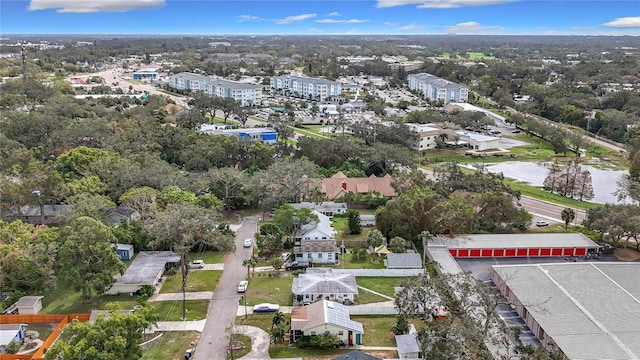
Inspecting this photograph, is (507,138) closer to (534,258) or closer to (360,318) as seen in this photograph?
(534,258)

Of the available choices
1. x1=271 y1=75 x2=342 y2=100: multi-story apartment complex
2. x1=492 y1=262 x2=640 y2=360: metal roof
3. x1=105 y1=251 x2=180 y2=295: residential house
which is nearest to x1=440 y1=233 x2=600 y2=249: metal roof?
x1=492 y1=262 x2=640 y2=360: metal roof

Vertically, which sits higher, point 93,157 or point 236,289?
point 93,157

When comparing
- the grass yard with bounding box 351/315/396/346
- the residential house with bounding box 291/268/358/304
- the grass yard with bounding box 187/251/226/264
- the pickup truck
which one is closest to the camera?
the grass yard with bounding box 351/315/396/346

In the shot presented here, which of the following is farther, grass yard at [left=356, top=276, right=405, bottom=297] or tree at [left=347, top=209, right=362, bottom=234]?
tree at [left=347, top=209, right=362, bottom=234]

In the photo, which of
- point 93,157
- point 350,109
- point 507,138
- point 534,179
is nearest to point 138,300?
point 93,157

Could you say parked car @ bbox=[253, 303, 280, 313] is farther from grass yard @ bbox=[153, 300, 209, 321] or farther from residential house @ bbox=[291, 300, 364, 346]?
grass yard @ bbox=[153, 300, 209, 321]

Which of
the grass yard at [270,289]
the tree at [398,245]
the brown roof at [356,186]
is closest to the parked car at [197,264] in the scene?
the grass yard at [270,289]

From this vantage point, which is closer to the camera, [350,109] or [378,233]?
[378,233]
